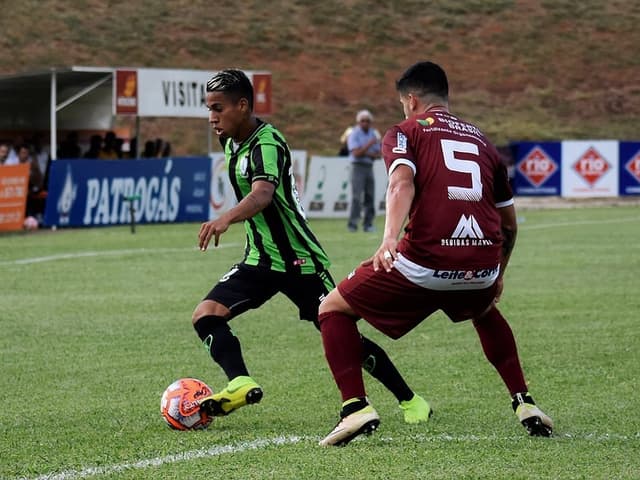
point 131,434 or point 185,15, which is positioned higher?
point 185,15

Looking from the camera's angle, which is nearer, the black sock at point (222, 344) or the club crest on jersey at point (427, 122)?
the club crest on jersey at point (427, 122)

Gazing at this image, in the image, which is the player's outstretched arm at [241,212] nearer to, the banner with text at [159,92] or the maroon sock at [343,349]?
the maroon sock at [343,349]

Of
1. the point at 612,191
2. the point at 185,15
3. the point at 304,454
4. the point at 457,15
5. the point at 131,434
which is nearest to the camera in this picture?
the point at 304,454

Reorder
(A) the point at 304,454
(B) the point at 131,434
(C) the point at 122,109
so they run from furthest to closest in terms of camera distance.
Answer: (C) the point at 122,109 < (B) the point at 131,434 < (A) the point at 304,454

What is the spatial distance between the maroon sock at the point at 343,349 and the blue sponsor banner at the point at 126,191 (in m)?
18.1

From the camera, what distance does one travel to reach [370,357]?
283 inches

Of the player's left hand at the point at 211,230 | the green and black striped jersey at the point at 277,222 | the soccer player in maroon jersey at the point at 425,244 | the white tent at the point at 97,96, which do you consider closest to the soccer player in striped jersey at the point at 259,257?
the green and black striped jersey at the point at 277,222

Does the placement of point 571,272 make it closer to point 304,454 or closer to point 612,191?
point 304,454

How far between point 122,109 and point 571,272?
12778 millimetres

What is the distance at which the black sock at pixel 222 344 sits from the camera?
23.4ft

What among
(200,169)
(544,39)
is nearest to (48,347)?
(200,169)

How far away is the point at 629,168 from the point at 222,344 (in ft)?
99.4

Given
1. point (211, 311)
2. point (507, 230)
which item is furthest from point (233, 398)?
point (507, 230)

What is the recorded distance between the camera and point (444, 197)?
6.25 meters
